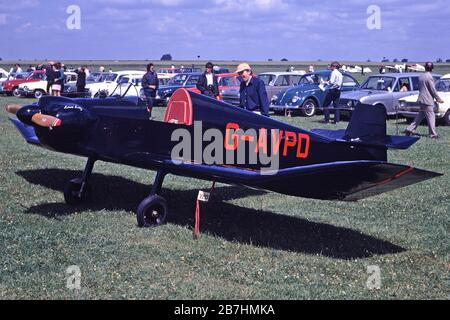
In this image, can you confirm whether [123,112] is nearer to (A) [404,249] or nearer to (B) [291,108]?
(A) [404,249]

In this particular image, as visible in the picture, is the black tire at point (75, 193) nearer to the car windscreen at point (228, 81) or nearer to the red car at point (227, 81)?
the red car at point (227, 81)

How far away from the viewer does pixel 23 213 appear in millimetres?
7520

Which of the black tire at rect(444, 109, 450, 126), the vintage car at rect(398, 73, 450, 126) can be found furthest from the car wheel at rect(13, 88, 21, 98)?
the black tire at rect(444, 109, 450, 126)

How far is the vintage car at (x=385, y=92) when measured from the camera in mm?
19484

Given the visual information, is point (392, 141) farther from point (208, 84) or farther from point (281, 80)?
point (281, 80)

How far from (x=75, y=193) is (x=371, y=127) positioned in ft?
13.6

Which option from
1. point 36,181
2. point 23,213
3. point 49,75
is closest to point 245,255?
point 23,213

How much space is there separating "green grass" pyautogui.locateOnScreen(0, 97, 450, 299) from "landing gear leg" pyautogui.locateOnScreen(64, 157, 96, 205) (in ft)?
0.44

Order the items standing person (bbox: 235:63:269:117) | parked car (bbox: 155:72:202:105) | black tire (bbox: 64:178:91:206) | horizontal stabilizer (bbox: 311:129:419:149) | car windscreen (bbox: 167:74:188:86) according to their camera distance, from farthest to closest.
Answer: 1. car windscreen (bbox: 167:74:188:86)
2. parked car (bbox: 155:72:202:105)
3. standing person (bbox: 235:63:269:117)
4. black tire (bbox: 64:178:91:206)
5. horizontal stabilizer (bbox: 311:129:419:149)

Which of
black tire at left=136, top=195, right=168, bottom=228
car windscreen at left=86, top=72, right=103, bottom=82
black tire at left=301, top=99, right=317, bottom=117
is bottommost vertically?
black tire at left=136, top=195, right=168, bottom=228

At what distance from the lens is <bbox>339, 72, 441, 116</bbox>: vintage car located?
19.5m

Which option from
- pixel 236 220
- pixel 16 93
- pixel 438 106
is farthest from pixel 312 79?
pixel 16 93

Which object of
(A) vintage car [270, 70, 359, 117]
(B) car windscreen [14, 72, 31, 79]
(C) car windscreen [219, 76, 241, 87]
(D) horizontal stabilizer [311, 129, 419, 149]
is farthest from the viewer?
(B) car windscreen [14, 72, 31, 79]

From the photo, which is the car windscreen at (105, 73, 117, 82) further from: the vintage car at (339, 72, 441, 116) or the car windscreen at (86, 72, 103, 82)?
the vintage car at (339, 72, 441, 116)
